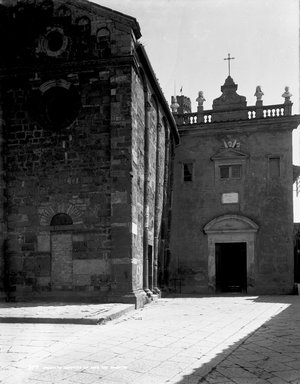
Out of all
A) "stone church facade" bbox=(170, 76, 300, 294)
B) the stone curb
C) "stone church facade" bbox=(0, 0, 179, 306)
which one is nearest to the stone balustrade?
"stone church facade" bbox=(170, 76, 300, 294)

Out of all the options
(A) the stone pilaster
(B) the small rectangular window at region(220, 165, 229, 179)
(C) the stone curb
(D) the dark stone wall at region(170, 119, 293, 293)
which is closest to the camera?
(C) the stone curb

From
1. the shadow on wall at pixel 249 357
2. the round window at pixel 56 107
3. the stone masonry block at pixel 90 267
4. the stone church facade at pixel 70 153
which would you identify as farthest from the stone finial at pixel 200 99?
the shadow on wall at pixel 249 357

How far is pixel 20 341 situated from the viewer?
8.15 metres

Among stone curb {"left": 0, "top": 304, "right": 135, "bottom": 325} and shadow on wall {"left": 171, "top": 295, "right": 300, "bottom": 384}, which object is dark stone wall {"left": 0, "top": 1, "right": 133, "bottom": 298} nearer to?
stone curb {"left": 0, "top": 304, "right": 135, "bottom": 325}

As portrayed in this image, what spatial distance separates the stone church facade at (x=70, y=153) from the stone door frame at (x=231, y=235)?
6.19 m

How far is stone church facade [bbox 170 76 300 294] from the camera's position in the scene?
21125mm

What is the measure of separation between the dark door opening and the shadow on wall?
38.9 feet

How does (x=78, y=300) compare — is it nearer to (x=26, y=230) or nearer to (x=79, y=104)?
(x=26, y=230)

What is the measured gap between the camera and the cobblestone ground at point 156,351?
588 centimetres

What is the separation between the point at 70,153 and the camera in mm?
14766

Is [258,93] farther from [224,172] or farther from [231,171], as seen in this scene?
[224,172]

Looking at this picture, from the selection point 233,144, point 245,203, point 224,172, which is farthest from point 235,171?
point 245,203

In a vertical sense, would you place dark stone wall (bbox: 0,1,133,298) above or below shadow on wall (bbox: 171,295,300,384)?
above

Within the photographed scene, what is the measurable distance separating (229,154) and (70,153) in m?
8.95
